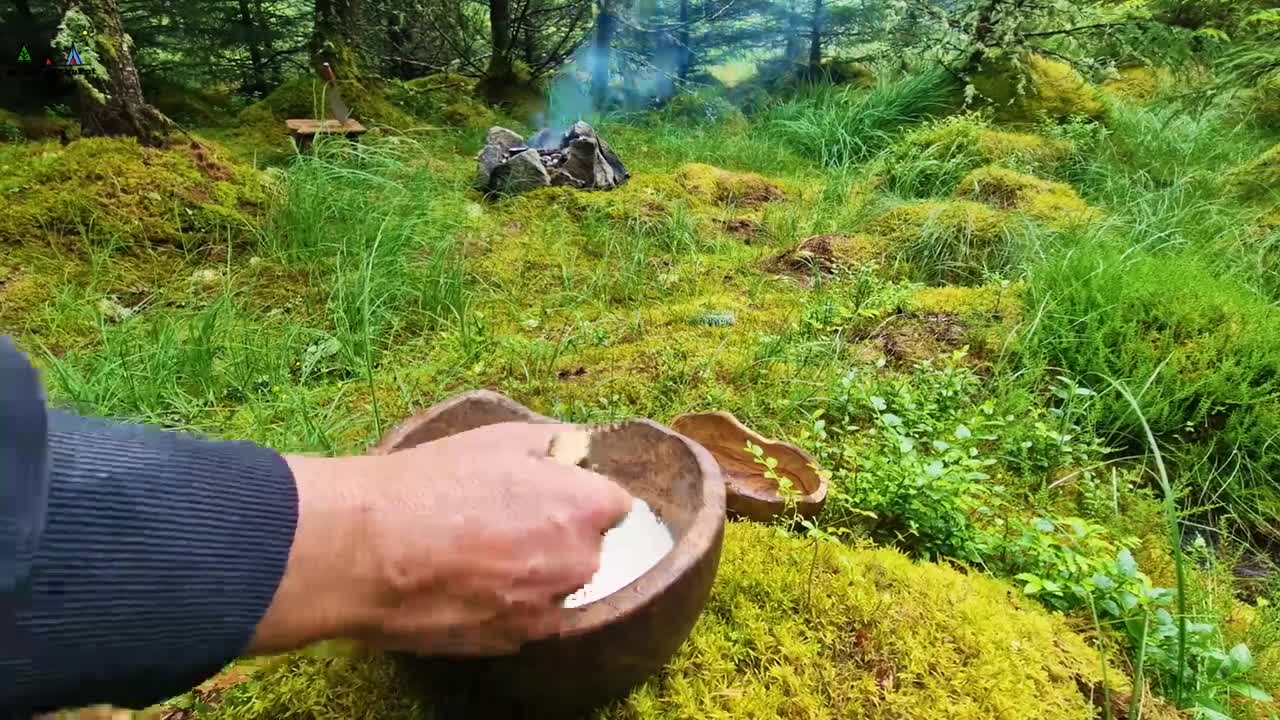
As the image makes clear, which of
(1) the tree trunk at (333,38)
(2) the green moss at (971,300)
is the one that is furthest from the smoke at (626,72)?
(2) the green moss at (971,300)

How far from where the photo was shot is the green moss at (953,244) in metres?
2.78

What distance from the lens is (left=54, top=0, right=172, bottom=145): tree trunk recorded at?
261cm

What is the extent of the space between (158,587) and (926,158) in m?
4.10

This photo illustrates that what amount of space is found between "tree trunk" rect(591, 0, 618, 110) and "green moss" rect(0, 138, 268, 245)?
15.4 feet

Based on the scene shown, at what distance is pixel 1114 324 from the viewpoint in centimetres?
200

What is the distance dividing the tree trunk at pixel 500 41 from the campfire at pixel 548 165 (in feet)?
9.19

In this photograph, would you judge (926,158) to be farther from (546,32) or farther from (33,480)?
(546,32)

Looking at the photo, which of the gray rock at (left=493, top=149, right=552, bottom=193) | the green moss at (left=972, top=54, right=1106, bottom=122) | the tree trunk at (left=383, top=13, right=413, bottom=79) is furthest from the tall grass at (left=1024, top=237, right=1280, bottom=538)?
the tree trunk at (left=383, top=13, right=413, bottom=79)

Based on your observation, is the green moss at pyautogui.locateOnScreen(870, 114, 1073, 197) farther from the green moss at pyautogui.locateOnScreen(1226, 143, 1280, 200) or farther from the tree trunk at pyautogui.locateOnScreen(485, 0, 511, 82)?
the tree trunk at pyautogui.locateOnScreen(485, 0, 511, 82)

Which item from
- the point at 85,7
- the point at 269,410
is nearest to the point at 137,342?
the point at 269,410

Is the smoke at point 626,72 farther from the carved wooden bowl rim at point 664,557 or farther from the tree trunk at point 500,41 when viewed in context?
the carved wooden bowl rim at point 664,557

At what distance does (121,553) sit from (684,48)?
25.6 feet

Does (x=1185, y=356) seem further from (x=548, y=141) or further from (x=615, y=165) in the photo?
(x=548, y=141)

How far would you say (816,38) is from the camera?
7.12 m
